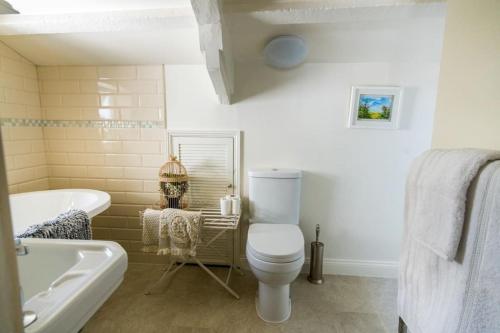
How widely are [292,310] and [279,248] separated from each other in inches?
20.4

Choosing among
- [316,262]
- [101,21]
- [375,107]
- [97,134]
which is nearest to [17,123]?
[97,134]

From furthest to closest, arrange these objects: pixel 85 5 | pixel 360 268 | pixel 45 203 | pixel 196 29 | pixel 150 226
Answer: pixel 360 268, pixel 45 203, pixel 150 226, pixel 196 29, pixel 85 5

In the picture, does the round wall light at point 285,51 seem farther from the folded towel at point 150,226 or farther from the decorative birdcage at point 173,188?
the folded towel at point 150,226

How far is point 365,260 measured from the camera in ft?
6.61

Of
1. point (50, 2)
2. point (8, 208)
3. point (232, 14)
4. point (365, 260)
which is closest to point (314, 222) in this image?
point (365, 260)

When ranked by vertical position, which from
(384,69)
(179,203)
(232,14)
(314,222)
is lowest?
(314,222)

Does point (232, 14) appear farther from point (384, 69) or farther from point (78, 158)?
point (78, 158)

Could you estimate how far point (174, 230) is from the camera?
1560mm

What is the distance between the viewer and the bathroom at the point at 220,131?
4.84 feet

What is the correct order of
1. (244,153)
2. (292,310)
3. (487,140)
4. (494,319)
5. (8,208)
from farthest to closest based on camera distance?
(244,153) → (292,310) → (487,140) → (494,319) → (8,208)

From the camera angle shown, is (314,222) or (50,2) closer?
(50,2)

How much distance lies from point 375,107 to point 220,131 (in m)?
1.21

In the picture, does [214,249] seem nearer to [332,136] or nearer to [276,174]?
[276,174]

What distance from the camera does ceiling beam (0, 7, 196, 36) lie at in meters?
1.33
